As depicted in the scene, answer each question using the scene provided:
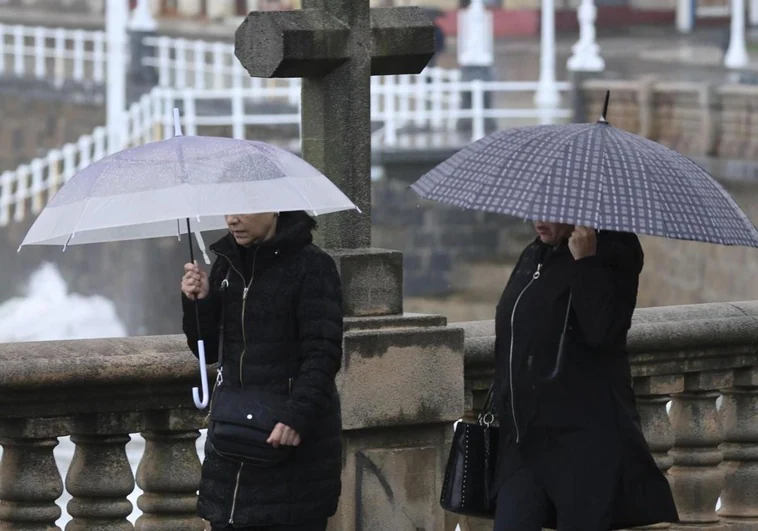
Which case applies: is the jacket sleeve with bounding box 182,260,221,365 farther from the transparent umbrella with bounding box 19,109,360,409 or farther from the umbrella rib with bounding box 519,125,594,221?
the umbrella rib with bounding box 519,125,594,221

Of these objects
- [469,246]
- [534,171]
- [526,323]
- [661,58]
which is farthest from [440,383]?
[661,58]

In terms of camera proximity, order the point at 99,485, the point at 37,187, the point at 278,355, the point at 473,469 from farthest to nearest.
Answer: the point at 37,187 < the point at 99,485 < the point at 473,469 < the point at 278,355

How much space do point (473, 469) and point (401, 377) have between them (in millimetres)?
432

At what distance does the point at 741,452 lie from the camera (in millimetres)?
5953

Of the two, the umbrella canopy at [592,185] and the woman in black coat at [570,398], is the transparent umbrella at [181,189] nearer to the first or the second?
the umbrella canopy at [592,185]

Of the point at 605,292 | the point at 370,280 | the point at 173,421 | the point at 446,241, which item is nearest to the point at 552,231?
the point at 605,292

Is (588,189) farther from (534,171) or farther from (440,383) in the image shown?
(440,383)

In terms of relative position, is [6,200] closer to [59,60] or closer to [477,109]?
[59,60]

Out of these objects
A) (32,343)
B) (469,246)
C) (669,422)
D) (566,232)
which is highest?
(566,232)

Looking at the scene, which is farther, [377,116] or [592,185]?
[377,116]

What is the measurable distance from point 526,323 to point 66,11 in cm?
4531

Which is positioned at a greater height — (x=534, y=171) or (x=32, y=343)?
(x=534, y=171)

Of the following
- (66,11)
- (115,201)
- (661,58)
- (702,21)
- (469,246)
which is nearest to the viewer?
(115,201)

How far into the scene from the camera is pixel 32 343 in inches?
190
